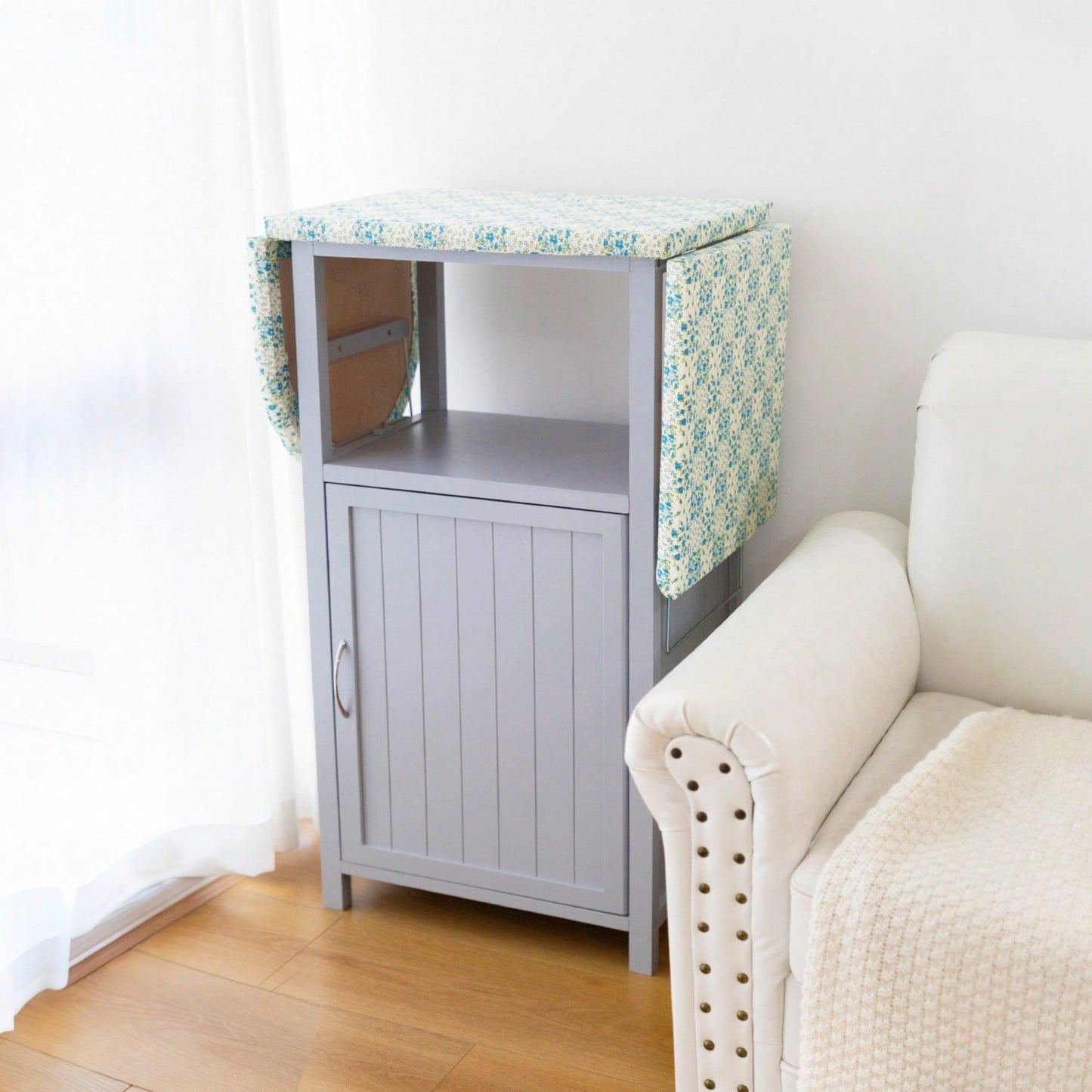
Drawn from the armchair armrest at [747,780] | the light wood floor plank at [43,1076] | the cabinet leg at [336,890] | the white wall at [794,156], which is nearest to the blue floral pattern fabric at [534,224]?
the white wall at [794,156]

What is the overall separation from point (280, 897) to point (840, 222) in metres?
1.31

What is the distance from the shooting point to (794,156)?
1.88 meters

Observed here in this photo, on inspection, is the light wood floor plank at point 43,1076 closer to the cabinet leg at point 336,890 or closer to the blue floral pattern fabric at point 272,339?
the cabinet leg at point 336,890

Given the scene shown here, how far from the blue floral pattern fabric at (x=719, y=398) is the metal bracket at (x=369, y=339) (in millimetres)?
523

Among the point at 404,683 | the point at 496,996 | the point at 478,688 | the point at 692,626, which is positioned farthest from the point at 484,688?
the point at 496,996

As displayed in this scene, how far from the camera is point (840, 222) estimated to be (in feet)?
6.18

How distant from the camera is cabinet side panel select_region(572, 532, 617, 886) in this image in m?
1.69

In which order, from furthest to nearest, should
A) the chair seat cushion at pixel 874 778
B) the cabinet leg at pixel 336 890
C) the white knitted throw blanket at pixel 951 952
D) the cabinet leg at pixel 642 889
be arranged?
the cabinet leg at pixel 336 890 < the cabinet leg at pixel 642 889 < the chair seat cushion at pixel 874 778 < the white knitted throw blanket at pixel 951 952

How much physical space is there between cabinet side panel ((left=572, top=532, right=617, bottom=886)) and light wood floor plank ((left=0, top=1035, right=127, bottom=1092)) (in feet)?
2.13

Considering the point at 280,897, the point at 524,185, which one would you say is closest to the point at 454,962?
the point at 280,897

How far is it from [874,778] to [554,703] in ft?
1.56

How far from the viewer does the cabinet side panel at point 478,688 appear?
1749mm

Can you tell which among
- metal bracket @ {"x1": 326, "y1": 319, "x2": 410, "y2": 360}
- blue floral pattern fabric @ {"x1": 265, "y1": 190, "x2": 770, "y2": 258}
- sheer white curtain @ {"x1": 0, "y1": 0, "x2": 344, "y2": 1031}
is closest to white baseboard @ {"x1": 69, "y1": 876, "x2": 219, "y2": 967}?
sheer white curtain @ {"x1": 0, "y1": 0, "x2": 344, "y2": 1031}

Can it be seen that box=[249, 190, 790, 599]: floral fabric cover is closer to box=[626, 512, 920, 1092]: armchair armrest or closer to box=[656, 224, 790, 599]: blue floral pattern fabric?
box=[656, 224, 790, 599]: blue floral pattern fabric
